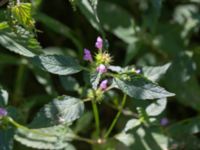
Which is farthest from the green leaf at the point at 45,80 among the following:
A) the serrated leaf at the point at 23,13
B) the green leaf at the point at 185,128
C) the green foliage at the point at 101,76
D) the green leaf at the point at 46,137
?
the serrated leaf at the point at 23,13

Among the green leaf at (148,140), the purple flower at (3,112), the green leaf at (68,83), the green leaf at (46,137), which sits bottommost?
the green leaf at (148,140)

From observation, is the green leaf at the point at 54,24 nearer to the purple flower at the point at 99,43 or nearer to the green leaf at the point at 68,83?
the green leaf at the point at 68,83

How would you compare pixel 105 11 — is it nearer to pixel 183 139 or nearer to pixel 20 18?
pixel 183 139

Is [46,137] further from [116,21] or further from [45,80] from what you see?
[116,21]

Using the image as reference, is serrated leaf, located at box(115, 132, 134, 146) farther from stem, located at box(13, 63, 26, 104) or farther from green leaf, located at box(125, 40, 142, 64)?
stem, located at box(13, 63, 26, 104)

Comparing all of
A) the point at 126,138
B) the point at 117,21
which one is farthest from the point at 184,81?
the point at 117,21
